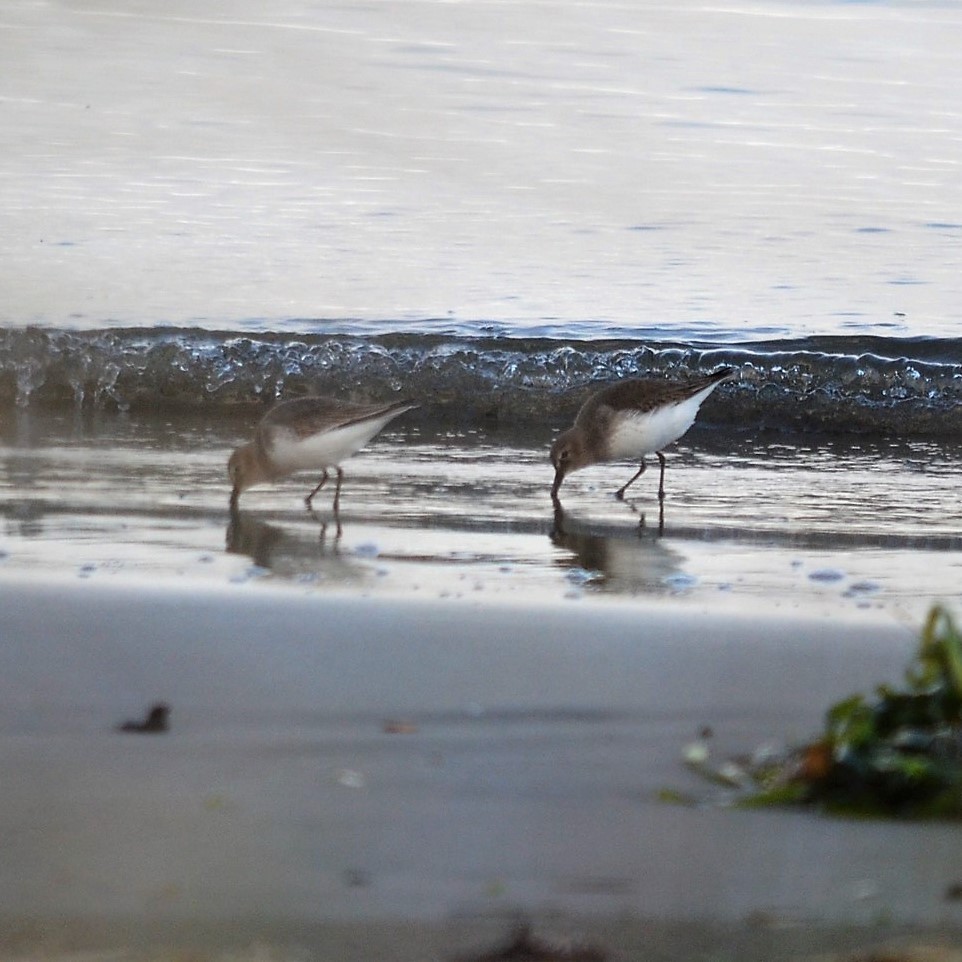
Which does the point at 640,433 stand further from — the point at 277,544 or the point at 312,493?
the point at 277,544

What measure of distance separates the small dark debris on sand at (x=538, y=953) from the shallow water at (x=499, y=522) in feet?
7.27

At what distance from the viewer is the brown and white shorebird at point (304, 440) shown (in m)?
6.37

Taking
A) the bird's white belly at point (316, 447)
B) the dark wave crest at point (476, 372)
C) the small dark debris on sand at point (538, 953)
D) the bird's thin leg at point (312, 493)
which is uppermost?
the dark wave crest at point (476, 372)

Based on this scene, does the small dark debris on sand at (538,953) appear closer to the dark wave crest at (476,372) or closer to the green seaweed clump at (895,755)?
the green seaweed clump at (895,755)

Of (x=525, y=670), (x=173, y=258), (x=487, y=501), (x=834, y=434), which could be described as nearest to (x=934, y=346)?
(x=834, y=434)

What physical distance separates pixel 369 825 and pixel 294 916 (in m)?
0.36

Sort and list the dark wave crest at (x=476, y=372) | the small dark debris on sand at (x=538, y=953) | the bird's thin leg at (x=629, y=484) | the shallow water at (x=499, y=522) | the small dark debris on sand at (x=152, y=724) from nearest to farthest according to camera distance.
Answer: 1. the small dark debris on sand at (x=538, y=953)
2. the small dark debris on sand at (x=152, y=724)
3. the shallow water at (x=499, y=522)
4. the bird's thin leg at (x=629, y=484)
5. the dark wave crest at (x=476, y=372)

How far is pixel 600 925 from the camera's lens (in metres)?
2.01

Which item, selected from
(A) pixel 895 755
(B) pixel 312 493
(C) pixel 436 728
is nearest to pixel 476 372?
(B) pixel 312 493

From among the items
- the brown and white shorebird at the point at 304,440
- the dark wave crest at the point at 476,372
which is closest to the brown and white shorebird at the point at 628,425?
the brown and white shorebird at the point at 304,440

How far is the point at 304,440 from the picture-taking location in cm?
647

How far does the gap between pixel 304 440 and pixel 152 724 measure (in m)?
3.66

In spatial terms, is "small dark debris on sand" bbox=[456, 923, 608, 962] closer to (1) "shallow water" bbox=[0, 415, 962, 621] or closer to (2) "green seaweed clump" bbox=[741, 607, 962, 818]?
(2) "green seaweed clump" bbox=[741, 607, 962, 818]

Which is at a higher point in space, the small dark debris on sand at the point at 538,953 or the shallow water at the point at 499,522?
the shallow water at the point at 499,522
